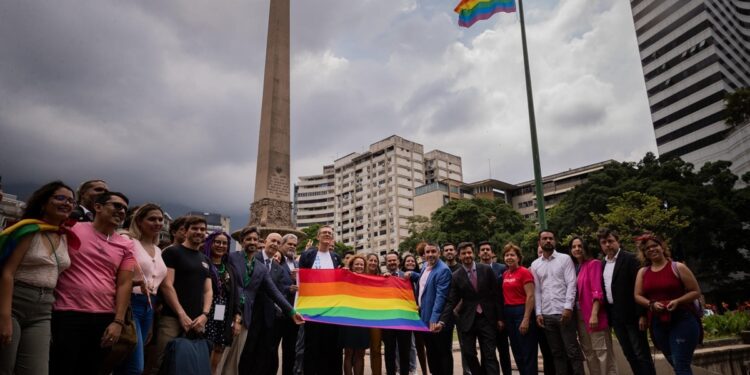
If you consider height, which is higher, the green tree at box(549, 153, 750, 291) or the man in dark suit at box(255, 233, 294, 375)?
the green tree at box(549, 153, 750, 291)

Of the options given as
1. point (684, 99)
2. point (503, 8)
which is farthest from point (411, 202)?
point (503, 8)

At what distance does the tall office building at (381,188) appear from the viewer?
79.6 m

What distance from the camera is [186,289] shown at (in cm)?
393

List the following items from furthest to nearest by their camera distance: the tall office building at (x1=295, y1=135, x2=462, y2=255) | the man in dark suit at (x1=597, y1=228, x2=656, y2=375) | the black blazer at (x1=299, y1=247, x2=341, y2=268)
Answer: the tall office building at (x1=295, y1=135, x2=462, y2=255) < the black blazer at (x1=299, y1=247, x2=341, y2=268) < the man in dark suit at (x1=597, y1=228, x2=656, y2=375)

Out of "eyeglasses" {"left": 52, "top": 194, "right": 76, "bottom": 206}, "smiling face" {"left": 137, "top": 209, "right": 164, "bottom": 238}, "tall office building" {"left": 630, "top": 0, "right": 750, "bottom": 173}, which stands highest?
"tall office building" {"left": 630, "top": 0, "right": 750, "bottom": 173}

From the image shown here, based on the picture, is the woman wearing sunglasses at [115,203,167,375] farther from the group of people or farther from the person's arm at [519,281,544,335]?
the person's arm at [519,281,544,335]

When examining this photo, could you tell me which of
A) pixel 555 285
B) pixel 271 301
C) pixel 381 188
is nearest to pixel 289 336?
pixel 271 301

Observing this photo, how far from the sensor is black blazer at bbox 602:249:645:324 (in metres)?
5.43

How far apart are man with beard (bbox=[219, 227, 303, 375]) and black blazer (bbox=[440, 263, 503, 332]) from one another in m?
2.02

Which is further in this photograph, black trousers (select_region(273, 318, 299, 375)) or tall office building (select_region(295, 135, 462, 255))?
tall office building (select_region(295, 135, 462, 255))

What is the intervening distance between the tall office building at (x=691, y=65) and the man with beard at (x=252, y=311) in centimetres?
5335

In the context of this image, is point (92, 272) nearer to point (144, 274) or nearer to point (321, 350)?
point (144, 274)

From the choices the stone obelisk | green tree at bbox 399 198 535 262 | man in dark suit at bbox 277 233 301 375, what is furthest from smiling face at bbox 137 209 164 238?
green tree at bbox 399 198 535 262

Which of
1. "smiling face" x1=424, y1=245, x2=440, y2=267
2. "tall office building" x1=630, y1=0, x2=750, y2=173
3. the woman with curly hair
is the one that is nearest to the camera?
the woman with curly hair
